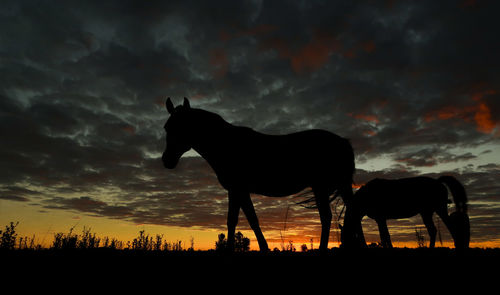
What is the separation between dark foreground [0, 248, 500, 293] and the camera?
3.56 metres

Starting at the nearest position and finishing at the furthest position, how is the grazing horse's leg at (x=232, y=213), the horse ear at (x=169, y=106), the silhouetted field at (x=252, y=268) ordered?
1. the silhouetted field at (x=252, y=268)
2. the grazing horse's leg at (x=232, y=213)
3. the horse ear at (x=169, y=106)

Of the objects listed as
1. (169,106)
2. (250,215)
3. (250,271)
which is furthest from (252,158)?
(250,271)

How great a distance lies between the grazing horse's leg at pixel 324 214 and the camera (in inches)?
259

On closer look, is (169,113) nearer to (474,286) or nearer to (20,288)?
(20,288)

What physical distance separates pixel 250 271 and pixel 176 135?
3779 millimetres

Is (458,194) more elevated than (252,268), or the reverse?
(458,194)

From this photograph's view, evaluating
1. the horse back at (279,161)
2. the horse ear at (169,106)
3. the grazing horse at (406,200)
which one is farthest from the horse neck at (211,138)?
the grazing horse at (406,200)

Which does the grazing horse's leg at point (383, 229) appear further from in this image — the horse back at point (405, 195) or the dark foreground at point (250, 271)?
the dark foreground at point (250, 271)

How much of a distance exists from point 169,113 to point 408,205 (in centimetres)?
944

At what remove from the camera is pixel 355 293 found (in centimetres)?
314

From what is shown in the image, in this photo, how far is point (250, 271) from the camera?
12.6 feet

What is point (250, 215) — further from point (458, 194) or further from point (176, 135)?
point (458, 194)

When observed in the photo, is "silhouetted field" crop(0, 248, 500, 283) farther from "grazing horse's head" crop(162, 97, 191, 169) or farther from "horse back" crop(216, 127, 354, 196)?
"grazing horse's head" crop(162, 97, 191, 169)

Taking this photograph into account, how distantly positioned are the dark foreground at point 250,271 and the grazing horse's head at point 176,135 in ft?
8.74
